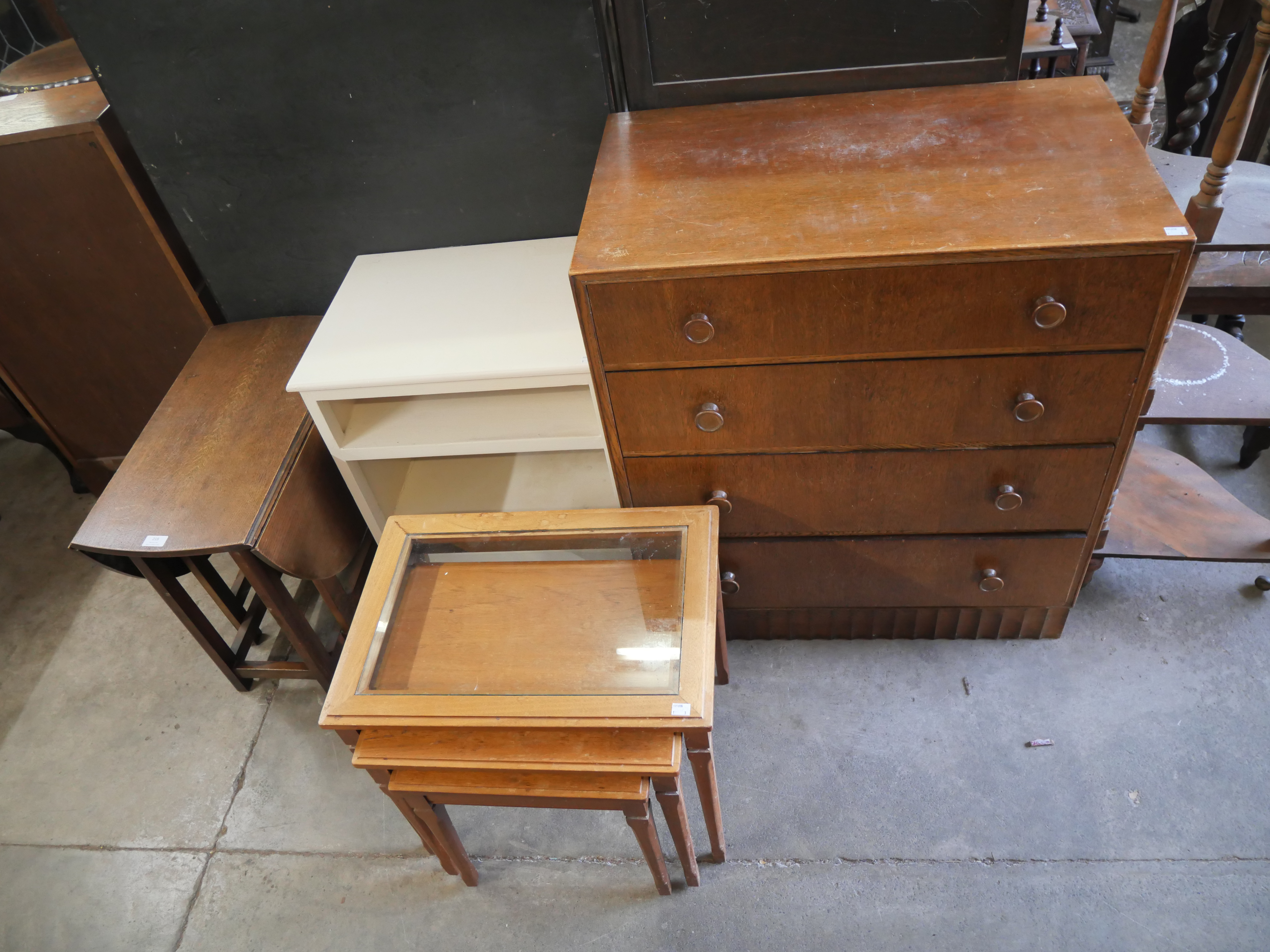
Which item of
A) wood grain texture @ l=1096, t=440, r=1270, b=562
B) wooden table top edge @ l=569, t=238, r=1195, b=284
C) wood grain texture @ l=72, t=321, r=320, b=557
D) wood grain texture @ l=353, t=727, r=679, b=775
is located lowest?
wood grain texture @ l=1096, t=440, r=1270, b=562

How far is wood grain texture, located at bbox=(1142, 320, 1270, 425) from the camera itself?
1.94m

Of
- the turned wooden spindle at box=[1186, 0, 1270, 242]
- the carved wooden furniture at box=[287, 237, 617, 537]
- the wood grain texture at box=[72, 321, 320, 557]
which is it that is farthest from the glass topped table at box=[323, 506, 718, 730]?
the turned wooden spindle at box=[1186, 0, 1270, 242]

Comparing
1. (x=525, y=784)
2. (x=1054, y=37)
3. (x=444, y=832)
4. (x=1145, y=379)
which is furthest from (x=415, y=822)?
(x=1054, y=37)

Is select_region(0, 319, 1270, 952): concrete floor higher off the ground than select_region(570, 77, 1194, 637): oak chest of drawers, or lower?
lower

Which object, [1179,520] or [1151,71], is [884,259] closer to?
[1151,71]

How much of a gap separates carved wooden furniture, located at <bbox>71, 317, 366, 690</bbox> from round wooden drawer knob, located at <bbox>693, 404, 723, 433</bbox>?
96 centimetres

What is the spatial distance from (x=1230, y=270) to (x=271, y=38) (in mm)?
2163

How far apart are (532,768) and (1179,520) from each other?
1.68 metres

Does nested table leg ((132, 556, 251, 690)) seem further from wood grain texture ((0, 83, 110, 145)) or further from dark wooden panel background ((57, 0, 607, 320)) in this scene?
wood grain texture ((0, 83, 110, 145))

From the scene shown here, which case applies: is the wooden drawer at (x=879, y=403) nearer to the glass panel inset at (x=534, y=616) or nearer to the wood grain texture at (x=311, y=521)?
the glass panel inset at (x=534, y=616)

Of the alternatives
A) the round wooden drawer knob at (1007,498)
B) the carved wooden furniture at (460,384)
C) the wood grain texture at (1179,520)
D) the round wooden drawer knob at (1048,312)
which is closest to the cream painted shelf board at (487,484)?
the carved wooden furniture at (460,384)

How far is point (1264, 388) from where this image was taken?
1983 mm

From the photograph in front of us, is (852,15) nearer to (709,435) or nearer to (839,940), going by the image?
(709,435)

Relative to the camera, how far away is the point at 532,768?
4.82 ft
